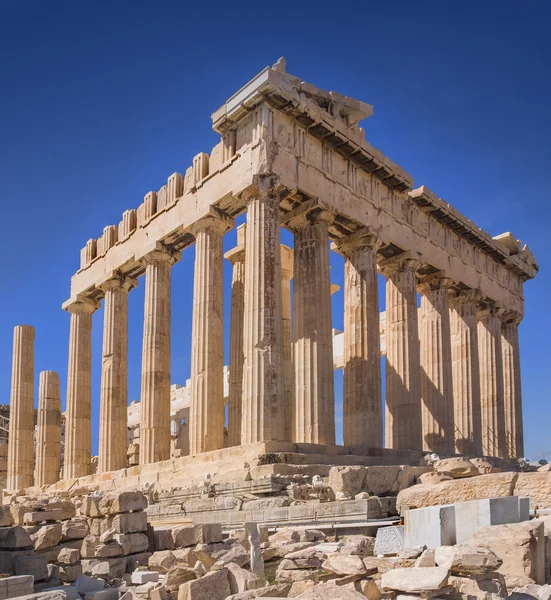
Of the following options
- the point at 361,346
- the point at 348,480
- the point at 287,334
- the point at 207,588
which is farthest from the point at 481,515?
the point at 287,334

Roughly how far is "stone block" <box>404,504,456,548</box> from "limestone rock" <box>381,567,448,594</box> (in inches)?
92.1

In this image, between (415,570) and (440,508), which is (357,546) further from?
(415,570)

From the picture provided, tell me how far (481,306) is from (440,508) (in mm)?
24003

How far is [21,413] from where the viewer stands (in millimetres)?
34906

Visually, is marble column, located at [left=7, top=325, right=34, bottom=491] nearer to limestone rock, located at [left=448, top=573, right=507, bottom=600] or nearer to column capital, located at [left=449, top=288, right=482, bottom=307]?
column capital, located at [left=449, top=288, right=482, bottom=307]

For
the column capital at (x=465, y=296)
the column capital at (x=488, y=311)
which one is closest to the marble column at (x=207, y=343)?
the column capital at (x=465, y=296)

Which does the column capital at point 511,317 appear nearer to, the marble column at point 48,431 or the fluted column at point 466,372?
the fluted column at point 466,372

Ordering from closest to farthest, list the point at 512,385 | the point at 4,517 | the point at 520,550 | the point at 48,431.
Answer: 1. the point at 520,550
2. the point at 4,517
3. the point at 48,431
4. the point at 512,385

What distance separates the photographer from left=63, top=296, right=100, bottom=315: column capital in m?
32.8

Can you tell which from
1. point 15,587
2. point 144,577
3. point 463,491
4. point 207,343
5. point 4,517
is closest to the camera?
point 15,587

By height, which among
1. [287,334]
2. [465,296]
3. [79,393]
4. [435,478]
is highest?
[465,296]

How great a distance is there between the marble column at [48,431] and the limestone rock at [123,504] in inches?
846

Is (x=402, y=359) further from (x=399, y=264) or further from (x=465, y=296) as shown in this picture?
(x=465, y=296)

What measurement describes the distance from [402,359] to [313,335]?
17.2 feet
